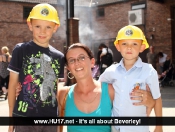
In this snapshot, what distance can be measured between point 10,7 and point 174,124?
18294 millimetres

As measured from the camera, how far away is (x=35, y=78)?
2.44 meters

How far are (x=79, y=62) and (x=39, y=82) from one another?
15.6 inches

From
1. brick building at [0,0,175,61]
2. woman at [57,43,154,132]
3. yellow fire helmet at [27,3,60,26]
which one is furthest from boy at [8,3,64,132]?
brick building at [0,0,175,61]

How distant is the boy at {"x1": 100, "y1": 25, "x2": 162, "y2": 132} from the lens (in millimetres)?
2408

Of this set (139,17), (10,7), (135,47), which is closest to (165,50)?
(139,17)

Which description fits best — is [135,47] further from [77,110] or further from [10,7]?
[10,7]

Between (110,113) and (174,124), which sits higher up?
(110,113)

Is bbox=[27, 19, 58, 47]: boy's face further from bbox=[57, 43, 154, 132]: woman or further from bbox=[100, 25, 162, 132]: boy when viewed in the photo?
bbox=[100, 25, 162, 132]: boy

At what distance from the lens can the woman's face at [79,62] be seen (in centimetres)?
242

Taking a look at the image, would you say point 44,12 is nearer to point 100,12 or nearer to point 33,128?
point 33,128

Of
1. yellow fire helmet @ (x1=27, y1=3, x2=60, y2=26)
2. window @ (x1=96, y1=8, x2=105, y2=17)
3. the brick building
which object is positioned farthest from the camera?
window @ (x1=96, y1=8, x2=105, y2=17)

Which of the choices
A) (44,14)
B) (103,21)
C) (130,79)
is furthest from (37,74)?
(103,21)

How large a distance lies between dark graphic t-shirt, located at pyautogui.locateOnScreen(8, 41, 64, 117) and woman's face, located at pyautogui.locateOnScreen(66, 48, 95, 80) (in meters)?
0.18

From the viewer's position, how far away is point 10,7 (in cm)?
2092
